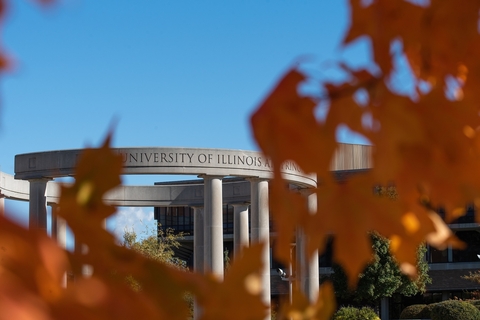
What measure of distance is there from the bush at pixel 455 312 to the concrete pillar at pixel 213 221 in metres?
11.0

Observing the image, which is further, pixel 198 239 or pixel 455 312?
pixel 198 239

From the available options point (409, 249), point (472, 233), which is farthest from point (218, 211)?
point (472, 233)

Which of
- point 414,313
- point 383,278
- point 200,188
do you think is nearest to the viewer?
point 200,188

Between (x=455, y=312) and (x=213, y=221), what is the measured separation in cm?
1175

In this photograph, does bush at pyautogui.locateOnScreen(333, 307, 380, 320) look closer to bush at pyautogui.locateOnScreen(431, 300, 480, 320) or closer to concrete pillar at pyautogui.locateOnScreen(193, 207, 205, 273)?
bush at pyautogui.locateOnScreen(431, 300, 480, 320)

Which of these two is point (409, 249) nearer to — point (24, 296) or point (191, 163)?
point (24, 296)

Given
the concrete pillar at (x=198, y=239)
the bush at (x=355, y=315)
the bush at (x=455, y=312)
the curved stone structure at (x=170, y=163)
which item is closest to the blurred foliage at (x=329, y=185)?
the curved stone structure at (x=170, y=163)

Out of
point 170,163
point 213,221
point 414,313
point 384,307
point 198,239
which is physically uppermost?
point 170,163

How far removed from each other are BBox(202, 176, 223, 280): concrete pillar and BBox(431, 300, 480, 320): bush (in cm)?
1101

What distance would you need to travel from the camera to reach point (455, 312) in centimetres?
2670

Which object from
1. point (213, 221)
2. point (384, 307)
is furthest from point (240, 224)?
point (384, 307)

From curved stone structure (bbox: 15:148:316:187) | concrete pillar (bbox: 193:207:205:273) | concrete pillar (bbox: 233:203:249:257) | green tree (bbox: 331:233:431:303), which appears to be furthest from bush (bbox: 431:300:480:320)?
green tree (bbox: 331:233:431:303)

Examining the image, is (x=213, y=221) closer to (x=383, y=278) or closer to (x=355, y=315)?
(x=355, y=315)

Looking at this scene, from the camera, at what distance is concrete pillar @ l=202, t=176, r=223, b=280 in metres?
22.3
